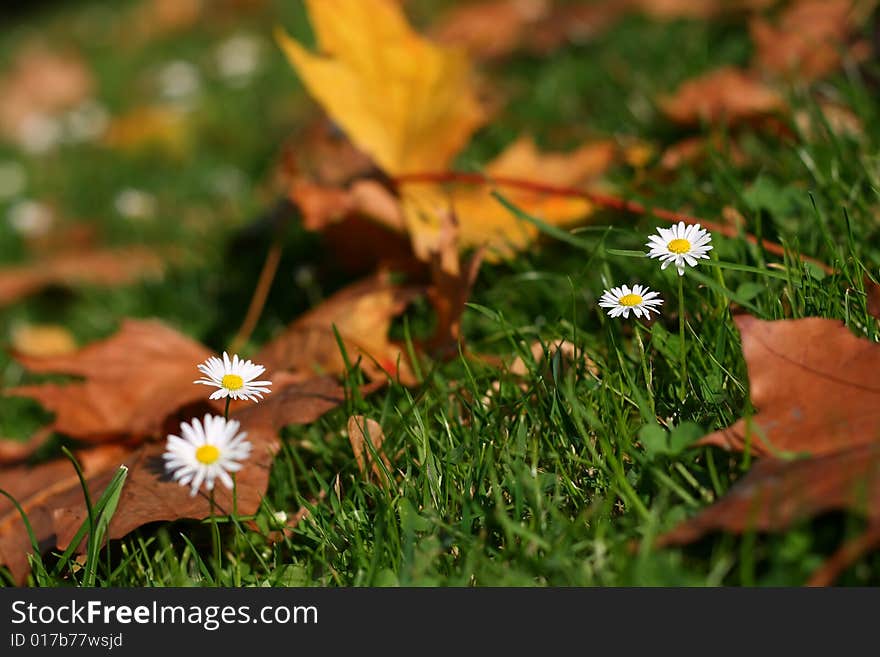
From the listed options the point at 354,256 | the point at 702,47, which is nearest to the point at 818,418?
the point at 354,256

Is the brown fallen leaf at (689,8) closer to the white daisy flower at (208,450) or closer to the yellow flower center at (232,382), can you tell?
the yellow flower center at (232,382)

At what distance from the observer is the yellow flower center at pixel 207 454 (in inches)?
40.3

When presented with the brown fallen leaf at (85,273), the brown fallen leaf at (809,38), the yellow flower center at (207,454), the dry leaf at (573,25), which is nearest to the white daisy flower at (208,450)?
the yellow flower center at (207,454)

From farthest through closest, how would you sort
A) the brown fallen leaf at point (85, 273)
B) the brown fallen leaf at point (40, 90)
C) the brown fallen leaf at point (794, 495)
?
1. the brown fallen leaf at point (40, 90)
2. the brown fallen leaf at point (85, 273)
3. the brown fallen leaf at point (794, 495)

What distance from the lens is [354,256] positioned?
1870 millimetres

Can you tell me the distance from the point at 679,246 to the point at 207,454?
682 millimetres

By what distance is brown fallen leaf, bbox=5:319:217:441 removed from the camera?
1.47m

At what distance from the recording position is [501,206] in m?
1.79

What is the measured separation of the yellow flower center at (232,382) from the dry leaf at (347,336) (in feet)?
1.06

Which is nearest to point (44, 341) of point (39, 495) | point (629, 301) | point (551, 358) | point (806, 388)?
point (39, 495)

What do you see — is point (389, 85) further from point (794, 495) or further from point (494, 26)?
point (494, 26)

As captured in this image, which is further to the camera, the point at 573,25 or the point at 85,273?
the point at 573,25

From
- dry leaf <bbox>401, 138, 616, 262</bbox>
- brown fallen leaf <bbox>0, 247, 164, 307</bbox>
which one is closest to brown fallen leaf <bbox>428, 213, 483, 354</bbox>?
dry leaf <bbox>401, 138, 616, 262</bbox>

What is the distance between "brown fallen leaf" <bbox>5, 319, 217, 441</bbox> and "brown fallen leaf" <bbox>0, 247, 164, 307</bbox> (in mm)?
887
